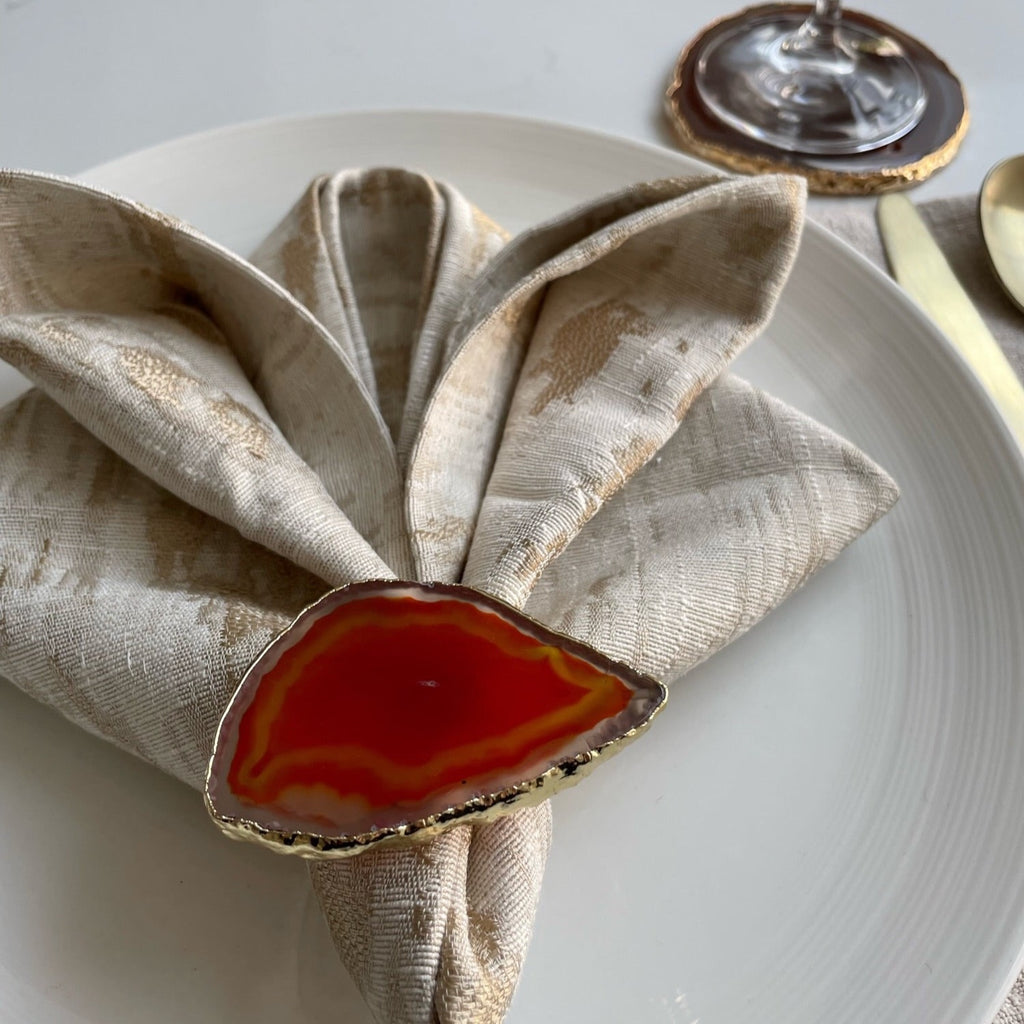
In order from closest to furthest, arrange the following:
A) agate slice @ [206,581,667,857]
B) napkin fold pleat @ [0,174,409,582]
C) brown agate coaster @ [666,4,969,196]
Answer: agate slice @ [206,581,667,857] → napkin fold pleat @ [0,174,409,582] → brown agate coaster @ [666,4,969,196]

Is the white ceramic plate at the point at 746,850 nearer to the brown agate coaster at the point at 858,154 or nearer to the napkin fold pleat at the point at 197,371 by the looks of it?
the napkin fold pleat at the point at 197,371

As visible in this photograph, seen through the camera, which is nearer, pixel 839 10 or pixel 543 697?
pixel 543 697

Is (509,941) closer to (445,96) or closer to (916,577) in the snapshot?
(916,577)

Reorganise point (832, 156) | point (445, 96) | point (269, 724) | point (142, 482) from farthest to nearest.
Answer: point (445, 96)
point (832, 156)
point (142, 482)
point (269, 724)

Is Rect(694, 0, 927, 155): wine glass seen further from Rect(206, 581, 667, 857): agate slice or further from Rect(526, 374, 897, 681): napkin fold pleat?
Rect(206, 581, 667, 857): agate slice

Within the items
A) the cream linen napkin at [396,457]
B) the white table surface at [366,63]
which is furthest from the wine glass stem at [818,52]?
the cream linen napkin at [396,457]

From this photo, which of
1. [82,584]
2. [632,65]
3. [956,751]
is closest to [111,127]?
[632,65]

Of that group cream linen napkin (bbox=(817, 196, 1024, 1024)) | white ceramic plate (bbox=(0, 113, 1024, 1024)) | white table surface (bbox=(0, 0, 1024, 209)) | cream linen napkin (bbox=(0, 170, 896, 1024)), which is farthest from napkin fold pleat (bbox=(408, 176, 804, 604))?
white table surface (bbox=(0, 0, 1024, 209))
